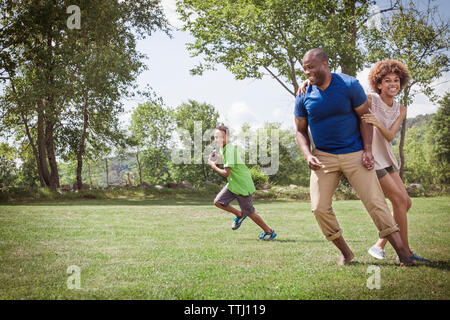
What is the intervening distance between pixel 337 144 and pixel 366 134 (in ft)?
1.23

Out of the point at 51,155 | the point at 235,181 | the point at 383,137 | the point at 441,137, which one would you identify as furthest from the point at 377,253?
the point at 441,137

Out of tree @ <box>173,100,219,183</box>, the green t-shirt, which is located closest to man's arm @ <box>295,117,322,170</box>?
the green t-shirt

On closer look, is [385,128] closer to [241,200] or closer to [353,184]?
[353,184]

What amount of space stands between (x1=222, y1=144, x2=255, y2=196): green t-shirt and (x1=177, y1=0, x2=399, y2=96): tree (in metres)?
15.5

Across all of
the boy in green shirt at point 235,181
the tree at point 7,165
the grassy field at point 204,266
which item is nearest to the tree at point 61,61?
the tree at point 7,165

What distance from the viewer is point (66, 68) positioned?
2248 cm

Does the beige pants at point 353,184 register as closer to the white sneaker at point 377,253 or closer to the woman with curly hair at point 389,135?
the woman with curly hair at point 389,135

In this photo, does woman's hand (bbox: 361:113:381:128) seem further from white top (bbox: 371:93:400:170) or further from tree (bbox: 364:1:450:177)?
tree (bbox: 364:1:450:177)

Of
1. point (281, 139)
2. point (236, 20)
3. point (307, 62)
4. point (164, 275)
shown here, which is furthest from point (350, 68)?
point (281, 139)

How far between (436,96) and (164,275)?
26.5 metres

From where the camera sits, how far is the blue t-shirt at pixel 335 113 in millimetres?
4301

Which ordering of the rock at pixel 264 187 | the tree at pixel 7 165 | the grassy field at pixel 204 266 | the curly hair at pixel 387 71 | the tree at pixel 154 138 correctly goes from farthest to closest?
the tree at pixel 154 138 < the tree at pixel 7 165 < the rock at pixel 264 187 < the curly hair at pixel 387 71 < the grassy field at pixel 204 266

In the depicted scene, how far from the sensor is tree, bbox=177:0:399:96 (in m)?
21.5

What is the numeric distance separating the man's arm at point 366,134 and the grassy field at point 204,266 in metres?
1.28
